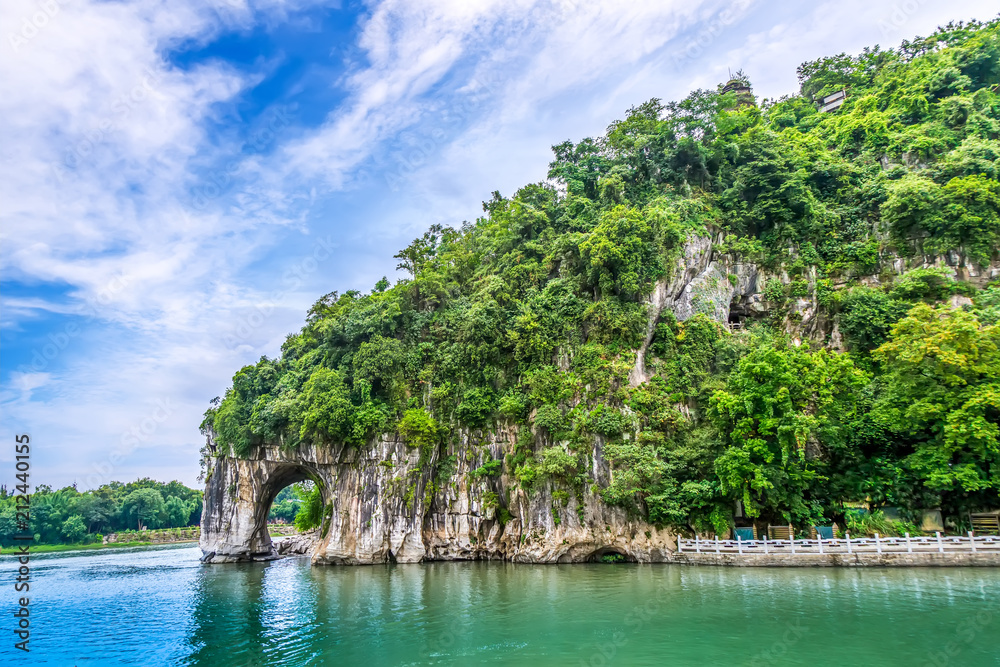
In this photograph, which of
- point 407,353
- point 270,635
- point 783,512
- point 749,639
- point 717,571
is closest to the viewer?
point 749,639

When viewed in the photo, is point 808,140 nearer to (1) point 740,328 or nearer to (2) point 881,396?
(1) point 740,328

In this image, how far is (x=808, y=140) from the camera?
93.5 feet

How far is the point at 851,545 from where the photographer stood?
16.6 metres

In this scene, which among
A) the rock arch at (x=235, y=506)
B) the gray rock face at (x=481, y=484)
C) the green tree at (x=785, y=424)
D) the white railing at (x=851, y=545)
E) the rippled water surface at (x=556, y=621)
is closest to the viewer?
the rippled water surface at (x=556, y=621)

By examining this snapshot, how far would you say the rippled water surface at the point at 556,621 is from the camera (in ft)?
29.8

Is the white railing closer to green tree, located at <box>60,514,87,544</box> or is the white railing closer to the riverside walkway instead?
the riverside walkway

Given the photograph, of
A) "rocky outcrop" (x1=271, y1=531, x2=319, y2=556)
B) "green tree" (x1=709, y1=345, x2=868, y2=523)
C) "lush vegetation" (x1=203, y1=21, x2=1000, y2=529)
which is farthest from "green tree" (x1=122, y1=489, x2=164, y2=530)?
"green tree" (x1=709, y1=345, x2=868, y2=523)

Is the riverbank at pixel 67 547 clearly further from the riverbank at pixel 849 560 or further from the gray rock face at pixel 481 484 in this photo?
the riverbank at pixel 849 560

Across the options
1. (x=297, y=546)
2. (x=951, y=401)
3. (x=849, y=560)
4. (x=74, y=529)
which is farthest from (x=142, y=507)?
(x=951, y=401)

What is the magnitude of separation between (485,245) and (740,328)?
50.0ft

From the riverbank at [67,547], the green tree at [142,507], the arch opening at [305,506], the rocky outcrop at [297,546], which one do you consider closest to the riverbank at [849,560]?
the arch opening at [305,506]

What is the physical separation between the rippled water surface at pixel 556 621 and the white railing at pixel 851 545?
41.1 inches

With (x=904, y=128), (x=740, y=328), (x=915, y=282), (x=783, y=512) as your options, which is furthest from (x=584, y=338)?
(x=904, y=128)

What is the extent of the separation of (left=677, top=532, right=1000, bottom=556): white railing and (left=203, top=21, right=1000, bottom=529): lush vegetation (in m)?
0.84
